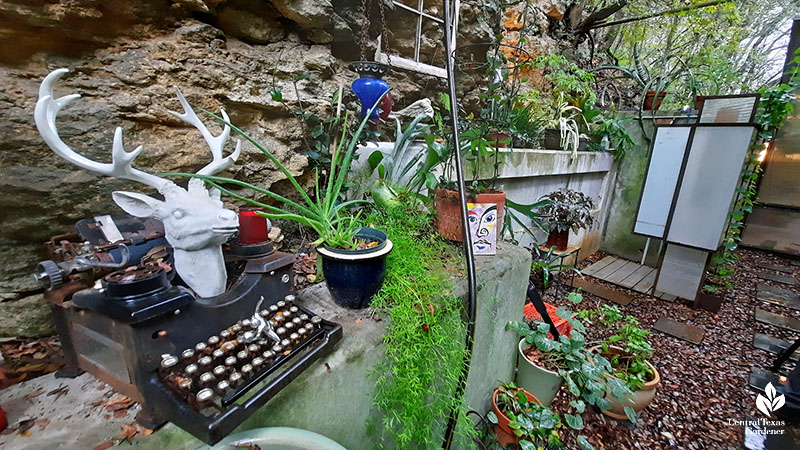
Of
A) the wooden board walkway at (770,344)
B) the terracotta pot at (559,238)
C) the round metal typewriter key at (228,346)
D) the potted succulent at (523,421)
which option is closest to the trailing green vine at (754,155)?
the wooden board walkway at (770,344)

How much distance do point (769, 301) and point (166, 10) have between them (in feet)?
14.7

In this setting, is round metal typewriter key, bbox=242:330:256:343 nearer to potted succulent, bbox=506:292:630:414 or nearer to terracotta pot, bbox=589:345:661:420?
potted succulent, bbox=506:292:630:414

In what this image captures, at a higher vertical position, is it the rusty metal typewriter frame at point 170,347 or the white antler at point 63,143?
the white antler at point 63,143

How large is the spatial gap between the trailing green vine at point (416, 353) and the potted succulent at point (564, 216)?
4.77 ft

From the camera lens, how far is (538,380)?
1.40 m

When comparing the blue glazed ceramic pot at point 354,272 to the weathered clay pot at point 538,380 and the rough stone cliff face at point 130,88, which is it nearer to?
the rough stone cliff face at point 130,88

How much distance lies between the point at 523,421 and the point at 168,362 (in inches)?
47.3

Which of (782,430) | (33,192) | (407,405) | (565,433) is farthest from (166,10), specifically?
(782,430)

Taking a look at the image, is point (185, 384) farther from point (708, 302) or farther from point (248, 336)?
point (708, 302)

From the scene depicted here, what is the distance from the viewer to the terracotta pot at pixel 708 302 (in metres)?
2.37

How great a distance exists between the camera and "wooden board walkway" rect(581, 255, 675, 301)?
8.90 ft

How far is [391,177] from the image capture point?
4.83 feet

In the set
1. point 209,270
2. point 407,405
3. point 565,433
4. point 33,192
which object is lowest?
point 565,433

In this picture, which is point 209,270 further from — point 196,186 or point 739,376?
point 739,376
